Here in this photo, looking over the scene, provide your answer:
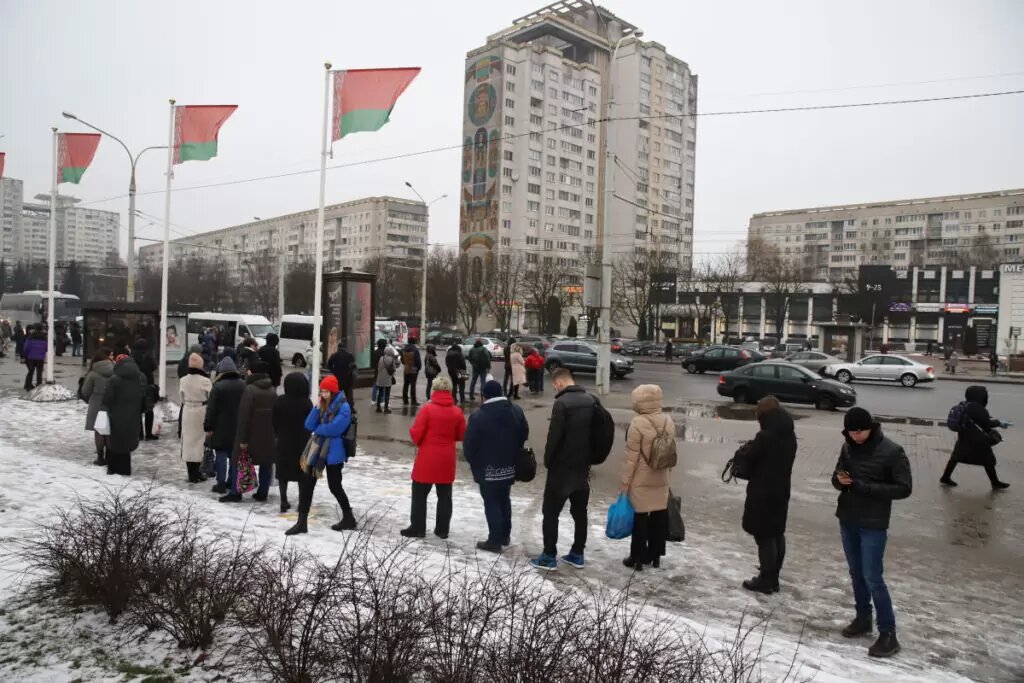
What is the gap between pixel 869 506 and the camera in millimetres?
5055

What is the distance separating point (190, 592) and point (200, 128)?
13548 millimetres

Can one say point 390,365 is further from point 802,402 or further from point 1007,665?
point 1007,665

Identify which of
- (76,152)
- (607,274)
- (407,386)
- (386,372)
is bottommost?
(407,386)

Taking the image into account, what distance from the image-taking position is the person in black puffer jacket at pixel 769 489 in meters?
5.88

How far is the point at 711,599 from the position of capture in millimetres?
5777

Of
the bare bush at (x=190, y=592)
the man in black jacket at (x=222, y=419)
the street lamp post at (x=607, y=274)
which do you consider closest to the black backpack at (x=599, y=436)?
the bare bush at (x=190, y=592)

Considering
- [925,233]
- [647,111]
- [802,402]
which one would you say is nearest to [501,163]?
[647,111]

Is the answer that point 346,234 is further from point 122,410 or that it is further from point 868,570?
point 868,570

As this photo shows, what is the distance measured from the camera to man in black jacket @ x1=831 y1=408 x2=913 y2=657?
4.97 meters

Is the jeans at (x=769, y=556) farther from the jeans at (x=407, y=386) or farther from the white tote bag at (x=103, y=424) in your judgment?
the jeans at (x=407, y=386)

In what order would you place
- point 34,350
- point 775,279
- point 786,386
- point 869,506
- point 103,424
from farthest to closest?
point 775,279 < point 786,386 < point 34,350 < point 103,424 < point 869,506

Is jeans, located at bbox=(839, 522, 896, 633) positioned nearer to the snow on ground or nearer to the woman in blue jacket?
the snow on ground

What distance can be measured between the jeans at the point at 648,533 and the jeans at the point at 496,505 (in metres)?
1.19

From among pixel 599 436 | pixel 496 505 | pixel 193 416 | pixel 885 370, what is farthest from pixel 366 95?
pixel 885 370
